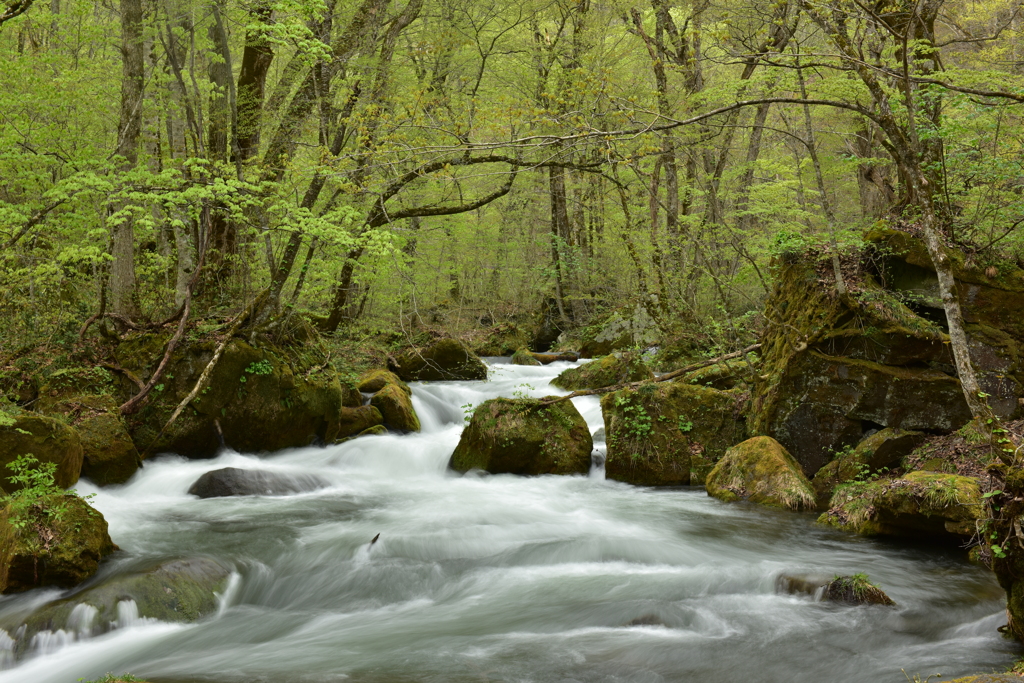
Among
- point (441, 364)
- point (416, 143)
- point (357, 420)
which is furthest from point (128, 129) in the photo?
point (441, 364)

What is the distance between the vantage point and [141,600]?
213 inches

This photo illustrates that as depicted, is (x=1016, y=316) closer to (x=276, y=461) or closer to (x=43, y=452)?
(x=276, y=461)

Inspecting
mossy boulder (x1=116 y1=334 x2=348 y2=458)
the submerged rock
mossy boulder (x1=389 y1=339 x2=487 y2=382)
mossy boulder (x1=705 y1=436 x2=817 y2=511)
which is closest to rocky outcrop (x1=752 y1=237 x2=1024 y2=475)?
mossy boulder (x1=705 y1=436 x2=817 y2=511)

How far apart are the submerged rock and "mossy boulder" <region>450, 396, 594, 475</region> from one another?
103 inches

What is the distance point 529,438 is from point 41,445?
19.3 feet

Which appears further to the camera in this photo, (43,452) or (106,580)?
(43,452)

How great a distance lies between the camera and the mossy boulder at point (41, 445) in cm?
692

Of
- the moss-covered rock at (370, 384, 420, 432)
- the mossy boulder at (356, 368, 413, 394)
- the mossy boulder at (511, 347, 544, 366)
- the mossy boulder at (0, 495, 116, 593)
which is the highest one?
the mossy boulder at (511, 347, 544, 366)

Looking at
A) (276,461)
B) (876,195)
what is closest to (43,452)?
(276,461)

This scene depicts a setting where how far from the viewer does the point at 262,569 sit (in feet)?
21.8

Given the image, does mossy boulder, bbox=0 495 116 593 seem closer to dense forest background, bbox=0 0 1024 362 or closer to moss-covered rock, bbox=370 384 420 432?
dense forest background, bbox=0 0 1024 362

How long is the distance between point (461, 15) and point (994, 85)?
934 centimetres

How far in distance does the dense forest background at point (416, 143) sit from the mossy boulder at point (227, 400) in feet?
2.51

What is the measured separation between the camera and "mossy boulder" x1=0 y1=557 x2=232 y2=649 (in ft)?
16.6
